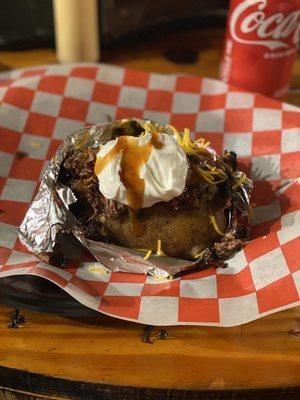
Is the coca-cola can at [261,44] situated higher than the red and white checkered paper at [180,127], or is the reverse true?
the coca-cola can at [261,44]

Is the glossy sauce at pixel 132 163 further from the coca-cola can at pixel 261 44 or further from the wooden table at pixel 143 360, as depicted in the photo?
the coca-cola can at pixel 261 44

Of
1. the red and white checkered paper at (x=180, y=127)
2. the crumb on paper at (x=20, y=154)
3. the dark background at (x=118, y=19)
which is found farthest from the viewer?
the dark background at (x=118, y=19)

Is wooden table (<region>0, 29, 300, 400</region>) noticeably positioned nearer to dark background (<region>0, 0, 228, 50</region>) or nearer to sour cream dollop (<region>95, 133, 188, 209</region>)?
sour cream dollop (<region>95, 133, 188, 209</region>)

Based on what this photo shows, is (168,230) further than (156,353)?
Yes

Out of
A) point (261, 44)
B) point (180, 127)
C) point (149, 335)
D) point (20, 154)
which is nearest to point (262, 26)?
point (261, 44)

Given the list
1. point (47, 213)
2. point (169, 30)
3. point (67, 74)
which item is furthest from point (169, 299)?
point (169, 30)

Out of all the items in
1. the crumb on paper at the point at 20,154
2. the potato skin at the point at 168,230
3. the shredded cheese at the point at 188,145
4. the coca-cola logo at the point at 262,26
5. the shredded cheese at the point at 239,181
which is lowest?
the crumb on paper at the point at 20,154

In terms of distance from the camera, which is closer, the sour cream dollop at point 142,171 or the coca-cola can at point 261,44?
the sour cream dollop at point 142,171

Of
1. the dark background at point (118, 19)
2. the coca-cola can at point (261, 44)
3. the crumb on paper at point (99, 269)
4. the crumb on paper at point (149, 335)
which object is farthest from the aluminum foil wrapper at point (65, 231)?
the dark background at point (118, 19)

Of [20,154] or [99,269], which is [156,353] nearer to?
[99,269]
